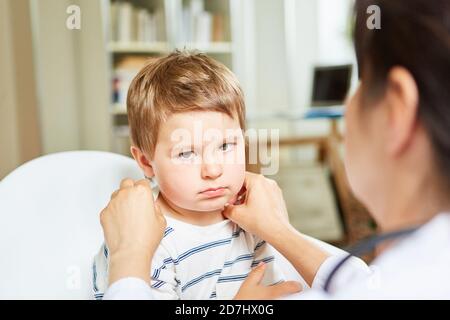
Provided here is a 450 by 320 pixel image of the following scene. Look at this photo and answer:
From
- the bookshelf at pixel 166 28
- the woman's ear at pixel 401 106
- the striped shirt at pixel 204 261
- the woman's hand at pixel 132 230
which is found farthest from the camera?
the bookshelf at pixel 166 28

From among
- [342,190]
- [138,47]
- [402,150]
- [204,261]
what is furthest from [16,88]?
[342,190]

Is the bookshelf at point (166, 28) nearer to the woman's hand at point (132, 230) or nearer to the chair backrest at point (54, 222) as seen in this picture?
the chair backrest at point (54, 222)

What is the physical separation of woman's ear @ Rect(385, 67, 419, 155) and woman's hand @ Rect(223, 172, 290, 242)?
0.71ft

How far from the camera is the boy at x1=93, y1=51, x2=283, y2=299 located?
50cm

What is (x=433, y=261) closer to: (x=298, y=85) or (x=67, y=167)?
(x=67, y=167)

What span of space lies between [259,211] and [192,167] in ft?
0.31

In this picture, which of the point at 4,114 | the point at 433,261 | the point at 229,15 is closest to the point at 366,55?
the point at 433,261

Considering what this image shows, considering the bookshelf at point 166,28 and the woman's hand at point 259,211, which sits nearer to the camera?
the woman's hand at point 259,211

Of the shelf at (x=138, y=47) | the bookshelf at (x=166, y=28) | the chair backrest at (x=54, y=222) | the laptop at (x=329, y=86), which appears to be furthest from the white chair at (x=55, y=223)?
the laptop at (x=329, y=86)

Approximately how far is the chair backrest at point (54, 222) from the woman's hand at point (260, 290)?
8.4 inches

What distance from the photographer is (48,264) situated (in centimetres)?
61

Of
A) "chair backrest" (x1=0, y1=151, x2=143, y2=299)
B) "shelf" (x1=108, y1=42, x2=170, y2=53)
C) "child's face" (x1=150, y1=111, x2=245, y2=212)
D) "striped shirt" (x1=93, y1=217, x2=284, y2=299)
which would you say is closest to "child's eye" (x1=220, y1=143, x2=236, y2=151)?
"child's face" (x1=150, y1=111, x2=245, y2=212)

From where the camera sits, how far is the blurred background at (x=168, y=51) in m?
0.60
